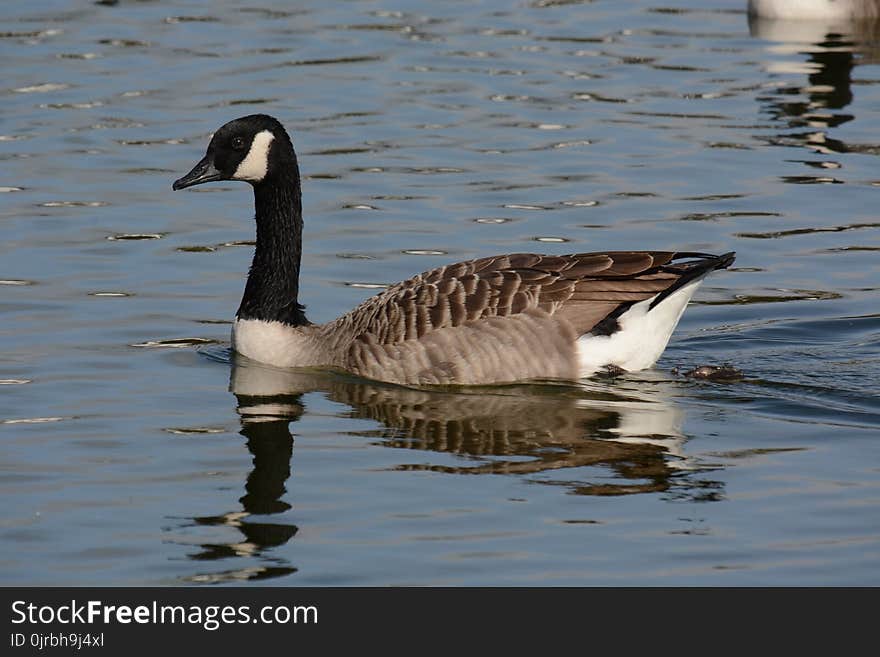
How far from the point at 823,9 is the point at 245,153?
46.8 feet

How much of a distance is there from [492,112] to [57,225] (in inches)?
233

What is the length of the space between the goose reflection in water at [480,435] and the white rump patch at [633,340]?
163 mm

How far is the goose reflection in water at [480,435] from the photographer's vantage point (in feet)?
31.5

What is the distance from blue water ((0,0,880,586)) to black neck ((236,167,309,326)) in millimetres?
509

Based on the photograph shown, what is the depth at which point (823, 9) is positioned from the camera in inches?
973

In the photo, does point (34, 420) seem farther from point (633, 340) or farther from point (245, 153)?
point (633, 340)

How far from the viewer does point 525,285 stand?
11.9 meters

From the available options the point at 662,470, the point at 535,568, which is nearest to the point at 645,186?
the point at 662,470

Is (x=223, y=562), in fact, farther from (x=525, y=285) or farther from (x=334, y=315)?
(x=334, y=315)

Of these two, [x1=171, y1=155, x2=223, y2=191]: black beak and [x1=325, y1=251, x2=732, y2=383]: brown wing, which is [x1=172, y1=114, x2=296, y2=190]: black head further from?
[x1=325, y1=251, x2=732, y2=383]: brown wing

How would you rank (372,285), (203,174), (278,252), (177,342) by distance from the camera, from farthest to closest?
(372,285) → (177,342) → (278,252) → (203,174)

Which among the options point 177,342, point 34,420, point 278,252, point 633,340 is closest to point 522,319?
point 633,340

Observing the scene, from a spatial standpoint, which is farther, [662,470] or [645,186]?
[645,186]
